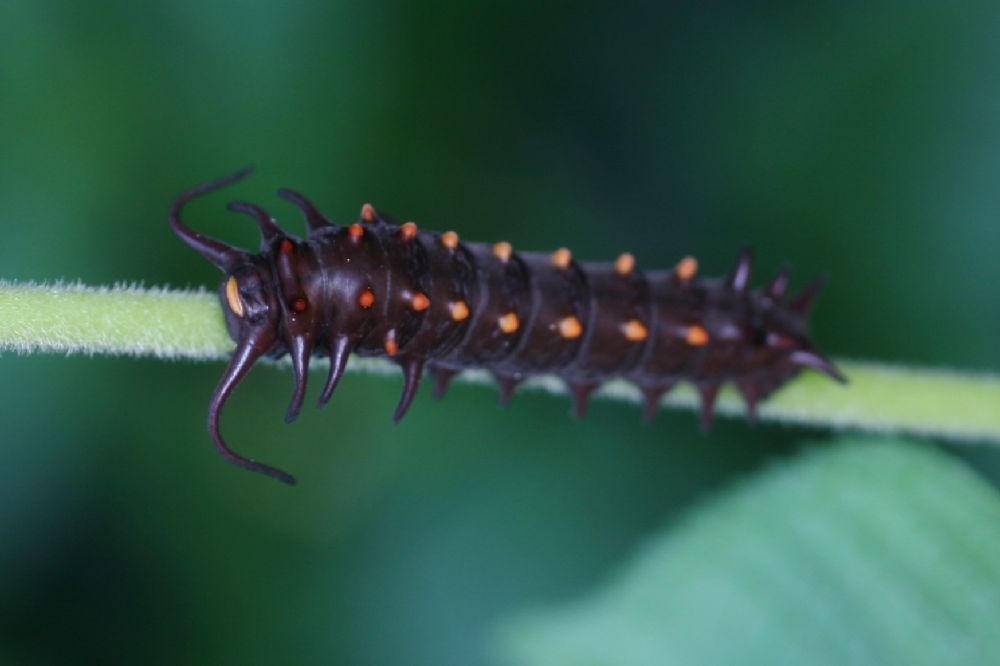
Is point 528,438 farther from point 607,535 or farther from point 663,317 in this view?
point 663,317

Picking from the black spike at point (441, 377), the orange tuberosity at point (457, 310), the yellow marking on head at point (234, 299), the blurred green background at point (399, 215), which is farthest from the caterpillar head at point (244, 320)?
the blurred green background at point (399, 215)

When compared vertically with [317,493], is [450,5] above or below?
above

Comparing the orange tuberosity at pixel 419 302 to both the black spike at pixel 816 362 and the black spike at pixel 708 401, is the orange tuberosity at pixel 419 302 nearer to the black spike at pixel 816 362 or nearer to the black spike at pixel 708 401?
the black spike at pixel 708 401

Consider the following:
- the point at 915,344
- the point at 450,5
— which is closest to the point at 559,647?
the point at 915,344

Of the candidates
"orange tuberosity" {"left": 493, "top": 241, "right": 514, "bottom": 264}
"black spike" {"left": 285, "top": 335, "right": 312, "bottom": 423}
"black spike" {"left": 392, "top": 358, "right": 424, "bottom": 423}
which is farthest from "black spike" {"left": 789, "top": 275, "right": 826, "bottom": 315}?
"black spike" {"left": 285, "top": 335, "right": 312, "bottom": 423}

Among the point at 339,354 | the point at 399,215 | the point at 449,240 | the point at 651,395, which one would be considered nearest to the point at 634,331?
the point at 651,395

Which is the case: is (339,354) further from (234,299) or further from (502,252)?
(502,252)

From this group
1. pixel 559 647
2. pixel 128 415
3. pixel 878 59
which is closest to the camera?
pixel 559 647
